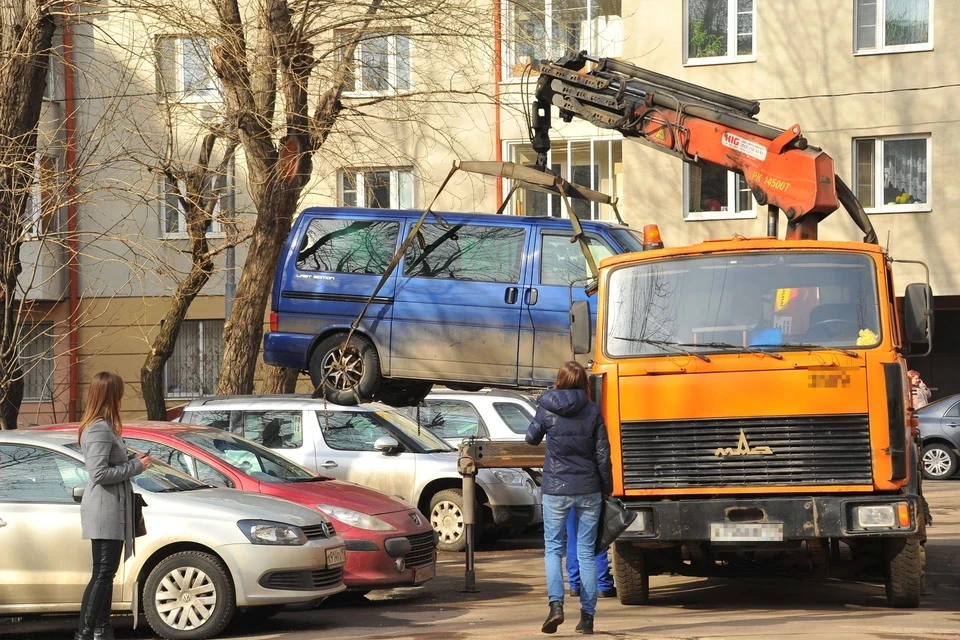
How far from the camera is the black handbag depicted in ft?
29.6

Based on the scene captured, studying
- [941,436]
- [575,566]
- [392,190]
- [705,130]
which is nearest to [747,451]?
[575,566]

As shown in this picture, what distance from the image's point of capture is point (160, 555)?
9.39 meters

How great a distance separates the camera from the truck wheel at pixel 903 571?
945cm

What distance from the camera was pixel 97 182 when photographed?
13000 millimetres

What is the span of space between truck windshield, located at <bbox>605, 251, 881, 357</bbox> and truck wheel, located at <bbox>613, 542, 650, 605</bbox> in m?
1.47

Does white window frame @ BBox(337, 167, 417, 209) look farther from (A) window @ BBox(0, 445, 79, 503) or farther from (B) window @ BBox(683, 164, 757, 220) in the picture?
(A) window @ BBox(0, 445, 79, 503)

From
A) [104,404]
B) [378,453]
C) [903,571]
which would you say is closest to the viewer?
[104,404]

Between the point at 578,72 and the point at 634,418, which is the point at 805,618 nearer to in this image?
the point at 634,418

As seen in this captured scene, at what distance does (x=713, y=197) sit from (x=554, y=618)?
17273 mm

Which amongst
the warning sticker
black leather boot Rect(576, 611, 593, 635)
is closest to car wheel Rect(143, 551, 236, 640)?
black leather boot Rect(576, 611, 593, 635)

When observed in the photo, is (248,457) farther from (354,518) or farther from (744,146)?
(744,146)

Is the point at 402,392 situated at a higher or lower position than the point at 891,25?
lower

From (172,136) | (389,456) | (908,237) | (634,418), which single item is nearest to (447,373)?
(389,456)

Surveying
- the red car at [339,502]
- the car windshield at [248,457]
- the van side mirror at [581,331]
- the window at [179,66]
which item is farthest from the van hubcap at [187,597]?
the window at [179,66]
